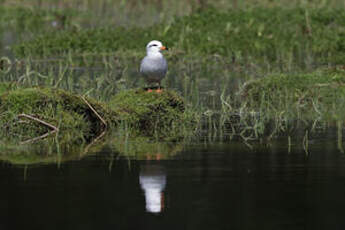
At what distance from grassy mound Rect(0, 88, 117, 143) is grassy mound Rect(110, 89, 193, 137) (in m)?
0.27

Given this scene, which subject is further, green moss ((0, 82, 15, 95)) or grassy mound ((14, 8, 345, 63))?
grassy mound ((14, 8, 345, 63))

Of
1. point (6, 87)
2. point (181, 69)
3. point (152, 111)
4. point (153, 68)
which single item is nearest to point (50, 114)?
point (152, 111)

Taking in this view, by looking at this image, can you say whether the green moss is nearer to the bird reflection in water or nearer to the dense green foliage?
the dense green foliage

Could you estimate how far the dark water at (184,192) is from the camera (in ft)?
27.6

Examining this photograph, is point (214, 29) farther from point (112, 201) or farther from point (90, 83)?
point (112, 201)

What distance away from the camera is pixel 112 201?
9188mm

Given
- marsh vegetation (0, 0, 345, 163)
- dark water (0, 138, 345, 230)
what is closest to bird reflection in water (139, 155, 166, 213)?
dark water (0, 138, 345, 230)

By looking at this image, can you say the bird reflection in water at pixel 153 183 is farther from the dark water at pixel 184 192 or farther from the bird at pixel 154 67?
the bird at pixel 154 67

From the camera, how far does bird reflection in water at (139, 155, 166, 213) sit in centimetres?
901

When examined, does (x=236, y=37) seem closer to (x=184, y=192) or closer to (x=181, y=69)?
(x=181, y=69)

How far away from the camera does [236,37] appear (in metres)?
25.5

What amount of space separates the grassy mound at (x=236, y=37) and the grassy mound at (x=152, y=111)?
8.86 metres

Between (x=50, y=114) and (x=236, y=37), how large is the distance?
12010 millimetres

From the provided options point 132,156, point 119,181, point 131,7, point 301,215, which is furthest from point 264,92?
point 131,7
